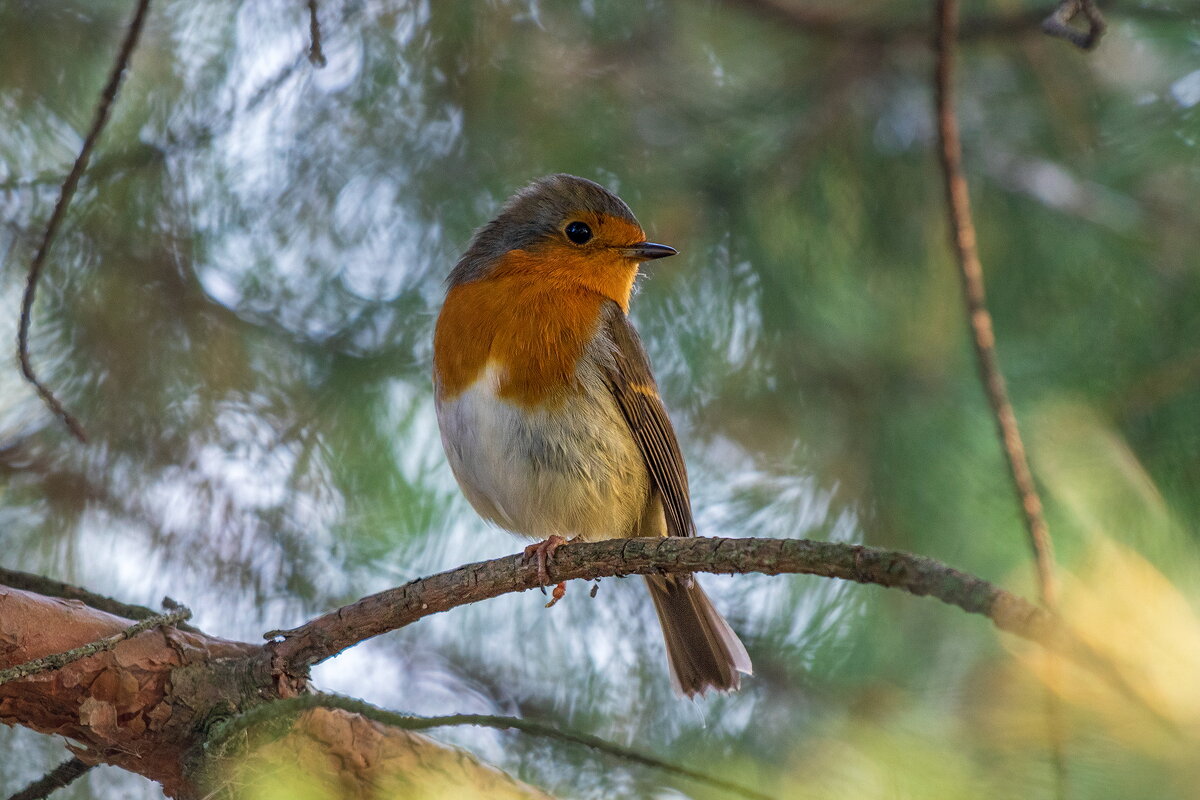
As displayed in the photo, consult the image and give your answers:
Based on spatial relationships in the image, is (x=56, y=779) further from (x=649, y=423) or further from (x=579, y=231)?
(x=579, y=231)

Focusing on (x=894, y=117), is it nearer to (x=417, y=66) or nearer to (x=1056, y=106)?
(x=1056, y=106)

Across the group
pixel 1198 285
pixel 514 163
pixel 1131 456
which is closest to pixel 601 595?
pixel 514 163

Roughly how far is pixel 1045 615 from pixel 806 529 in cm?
187

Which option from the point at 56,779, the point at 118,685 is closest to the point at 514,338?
the point at 118,685

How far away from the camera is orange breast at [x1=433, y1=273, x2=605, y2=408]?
10.5 feet

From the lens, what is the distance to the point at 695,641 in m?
3.39

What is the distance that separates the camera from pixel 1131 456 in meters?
2.66

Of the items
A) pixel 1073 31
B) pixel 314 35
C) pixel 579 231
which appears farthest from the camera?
pixel 579 231

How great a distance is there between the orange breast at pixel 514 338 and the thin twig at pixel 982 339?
1115mm

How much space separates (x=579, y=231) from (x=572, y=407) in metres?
0.74

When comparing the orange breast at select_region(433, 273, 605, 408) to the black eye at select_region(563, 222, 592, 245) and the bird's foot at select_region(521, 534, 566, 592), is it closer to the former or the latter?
the black eye at select_region(563, 222, 592, 245)

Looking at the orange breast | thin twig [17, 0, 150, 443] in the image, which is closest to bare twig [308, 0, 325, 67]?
thin twig [17, 0, 150, 443]

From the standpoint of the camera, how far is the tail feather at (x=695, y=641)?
3320 mm

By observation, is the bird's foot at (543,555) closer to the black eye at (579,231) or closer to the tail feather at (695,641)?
the tail feather at (695,641)
